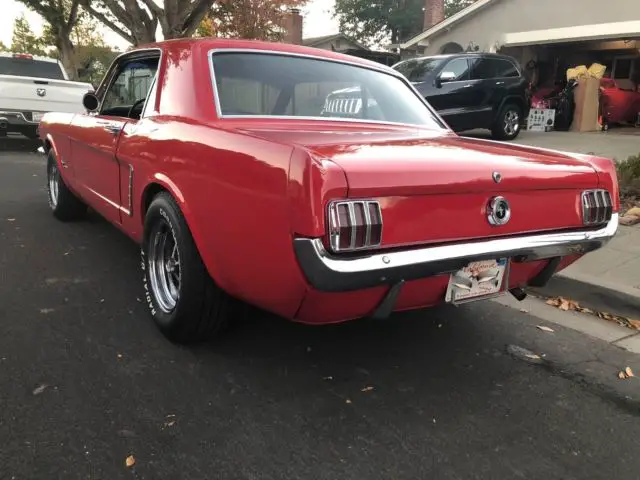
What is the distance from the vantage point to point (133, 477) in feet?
6.79

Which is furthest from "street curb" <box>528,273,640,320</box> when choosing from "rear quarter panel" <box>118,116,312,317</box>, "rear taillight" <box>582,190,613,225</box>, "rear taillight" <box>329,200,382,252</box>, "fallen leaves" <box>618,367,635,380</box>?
"rear quarter panel" <box>118,116,312,317</box>

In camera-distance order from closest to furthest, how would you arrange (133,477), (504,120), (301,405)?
1. (133,477)
2. (301,405)
3. (504,120)

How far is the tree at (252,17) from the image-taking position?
22047 mm

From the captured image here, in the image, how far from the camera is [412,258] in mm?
2295

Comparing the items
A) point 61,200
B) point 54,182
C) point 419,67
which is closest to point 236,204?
point 61,200

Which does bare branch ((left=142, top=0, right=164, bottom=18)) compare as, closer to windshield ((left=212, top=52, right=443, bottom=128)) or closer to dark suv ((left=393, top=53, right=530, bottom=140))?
dark suv ((left=393, top=53, right=530, bottom=140))

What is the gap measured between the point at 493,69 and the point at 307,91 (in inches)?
362

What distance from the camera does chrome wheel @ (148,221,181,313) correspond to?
3.19 metres

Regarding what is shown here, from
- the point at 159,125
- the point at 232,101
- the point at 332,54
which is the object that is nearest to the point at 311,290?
the point at 232,101

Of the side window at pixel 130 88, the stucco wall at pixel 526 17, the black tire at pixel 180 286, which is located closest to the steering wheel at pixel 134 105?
the side window at pixel 130 88

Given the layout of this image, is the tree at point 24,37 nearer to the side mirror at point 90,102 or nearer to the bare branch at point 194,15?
the bare branch at point 194,15

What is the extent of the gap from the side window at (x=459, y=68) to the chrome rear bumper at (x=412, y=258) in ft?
28.4

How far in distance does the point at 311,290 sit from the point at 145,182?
149 centimetres

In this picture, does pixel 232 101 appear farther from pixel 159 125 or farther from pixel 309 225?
pixel 309 225
